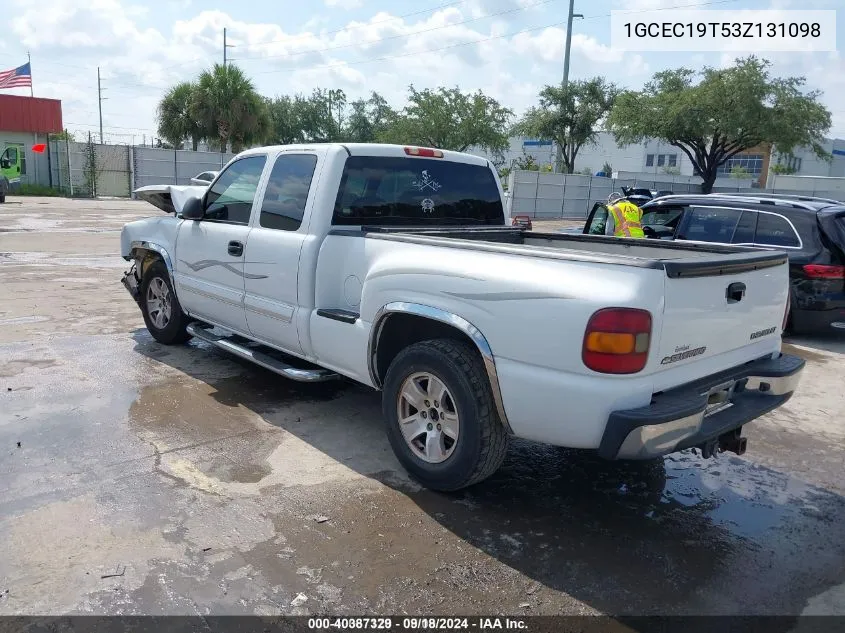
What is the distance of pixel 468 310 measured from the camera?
3521 millimetres

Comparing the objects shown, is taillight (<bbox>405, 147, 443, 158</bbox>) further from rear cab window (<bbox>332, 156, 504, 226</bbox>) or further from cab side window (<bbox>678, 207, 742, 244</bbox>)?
cab side window (<bbox>678, 207, 742, 244</bbox>)

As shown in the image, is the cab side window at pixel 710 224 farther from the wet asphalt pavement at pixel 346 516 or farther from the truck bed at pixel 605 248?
the truck bed at pixel 605 248

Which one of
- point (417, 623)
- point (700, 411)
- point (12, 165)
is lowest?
point (417, 623)

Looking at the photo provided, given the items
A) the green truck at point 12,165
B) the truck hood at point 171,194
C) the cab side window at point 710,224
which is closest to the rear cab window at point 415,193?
the truck hood at point 171,194

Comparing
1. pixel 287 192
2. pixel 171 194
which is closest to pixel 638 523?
pixel 287 192

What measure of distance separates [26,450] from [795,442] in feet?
17.1

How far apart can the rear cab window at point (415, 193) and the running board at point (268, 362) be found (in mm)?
1033

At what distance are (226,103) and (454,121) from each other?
51.3 ft

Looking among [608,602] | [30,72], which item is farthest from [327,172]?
[30,72]

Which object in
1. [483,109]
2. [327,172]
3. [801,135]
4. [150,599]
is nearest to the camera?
[150,599]

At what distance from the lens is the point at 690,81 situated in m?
35.1

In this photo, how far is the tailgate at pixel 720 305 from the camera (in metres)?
3.14

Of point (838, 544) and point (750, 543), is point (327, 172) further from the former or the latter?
point (838, 544)

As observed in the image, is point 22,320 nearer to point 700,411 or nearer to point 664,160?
point 700,411
